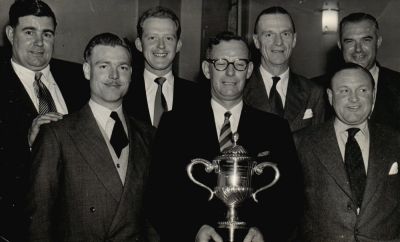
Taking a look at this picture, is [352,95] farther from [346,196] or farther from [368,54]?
[368,54]

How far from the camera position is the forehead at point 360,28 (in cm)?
412

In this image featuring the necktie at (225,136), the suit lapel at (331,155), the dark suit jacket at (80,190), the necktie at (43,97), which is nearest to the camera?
the dark suit jacket at (80,190)

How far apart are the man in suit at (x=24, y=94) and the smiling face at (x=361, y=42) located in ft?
6.34

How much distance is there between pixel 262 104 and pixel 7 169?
165cm

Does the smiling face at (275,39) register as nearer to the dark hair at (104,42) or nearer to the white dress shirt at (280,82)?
the white dress shirt at (280,82)

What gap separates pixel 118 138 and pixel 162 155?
0.28 m

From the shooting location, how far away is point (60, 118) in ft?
10.0

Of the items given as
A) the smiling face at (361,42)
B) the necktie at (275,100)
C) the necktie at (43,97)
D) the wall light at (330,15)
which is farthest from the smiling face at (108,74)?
the wall light at (330,15)

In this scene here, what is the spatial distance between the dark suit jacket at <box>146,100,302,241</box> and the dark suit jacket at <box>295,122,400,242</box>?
0.16m

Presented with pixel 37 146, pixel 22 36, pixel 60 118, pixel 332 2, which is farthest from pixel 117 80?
pixel 332 2

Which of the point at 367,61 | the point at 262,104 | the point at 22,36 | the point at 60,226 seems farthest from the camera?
the point at 367,61

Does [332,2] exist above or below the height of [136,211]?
above

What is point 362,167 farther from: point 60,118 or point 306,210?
point 60,118

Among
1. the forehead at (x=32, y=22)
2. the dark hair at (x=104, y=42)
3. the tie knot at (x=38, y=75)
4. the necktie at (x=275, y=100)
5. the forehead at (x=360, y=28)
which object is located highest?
the forehead at (x=360, y=28)
